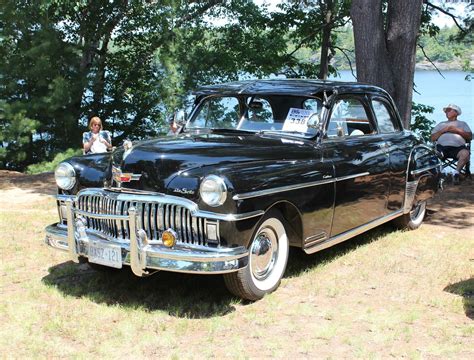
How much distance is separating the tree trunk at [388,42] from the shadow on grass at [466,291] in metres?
5.05

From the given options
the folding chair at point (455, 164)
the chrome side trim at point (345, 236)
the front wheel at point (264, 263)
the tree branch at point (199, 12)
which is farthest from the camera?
the tree branch at point (199, 12)

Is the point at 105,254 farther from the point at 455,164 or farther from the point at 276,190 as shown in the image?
the point at 455,164

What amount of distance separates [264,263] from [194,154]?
1068 millimetres

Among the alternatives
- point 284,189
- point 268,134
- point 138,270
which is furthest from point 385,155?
point 138,270

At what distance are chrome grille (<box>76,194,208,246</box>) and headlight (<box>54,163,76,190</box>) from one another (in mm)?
445

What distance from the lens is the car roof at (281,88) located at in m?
5.83

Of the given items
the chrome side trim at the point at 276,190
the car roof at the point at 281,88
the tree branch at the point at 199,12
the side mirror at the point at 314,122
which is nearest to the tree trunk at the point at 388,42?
the car roof at the point at 281,88

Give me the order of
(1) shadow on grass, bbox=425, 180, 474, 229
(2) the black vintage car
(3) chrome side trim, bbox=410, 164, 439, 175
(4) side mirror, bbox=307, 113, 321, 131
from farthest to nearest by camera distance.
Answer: (1) shadow on grass, bbox=425, 180, 474, 229 < (3) chrome side trim, bbox=410, 164, 439, 175 < (4) side mirror, bbox=307, 113, 321, 131 < (2) the black vintage car

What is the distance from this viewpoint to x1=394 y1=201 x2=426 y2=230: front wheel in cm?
739

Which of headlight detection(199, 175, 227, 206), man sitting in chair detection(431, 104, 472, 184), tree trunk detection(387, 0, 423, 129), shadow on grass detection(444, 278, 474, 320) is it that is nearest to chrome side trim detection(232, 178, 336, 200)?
headlight detection(199, 175, 227, 206)

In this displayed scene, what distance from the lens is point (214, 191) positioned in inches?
172

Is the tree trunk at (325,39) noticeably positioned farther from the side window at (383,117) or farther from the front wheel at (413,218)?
the side window at (383,117)

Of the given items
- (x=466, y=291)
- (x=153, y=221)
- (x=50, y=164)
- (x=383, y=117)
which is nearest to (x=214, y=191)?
(x=153, y=221)

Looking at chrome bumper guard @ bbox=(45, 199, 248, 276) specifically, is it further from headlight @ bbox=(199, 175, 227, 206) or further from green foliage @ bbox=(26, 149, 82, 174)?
green foliage @ bbox=(26, 149, 82, 174)
